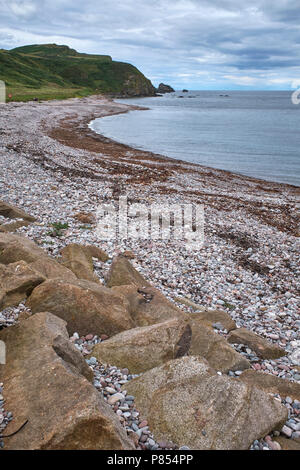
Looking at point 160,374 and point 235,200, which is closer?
point 160,374

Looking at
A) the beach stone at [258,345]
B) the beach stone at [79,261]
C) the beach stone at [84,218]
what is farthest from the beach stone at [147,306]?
the beach stone at [84,218]

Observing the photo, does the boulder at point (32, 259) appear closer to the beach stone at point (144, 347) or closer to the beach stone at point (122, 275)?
the beach stone at point (122, 275)

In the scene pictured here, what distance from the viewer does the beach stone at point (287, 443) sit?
17.3ft

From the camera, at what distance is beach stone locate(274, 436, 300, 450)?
528cm

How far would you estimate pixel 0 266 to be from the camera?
8.88 m

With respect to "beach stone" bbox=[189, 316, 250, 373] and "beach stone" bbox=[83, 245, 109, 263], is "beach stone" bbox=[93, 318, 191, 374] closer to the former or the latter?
"beach stone" bbox=[189, 316, 250, 373]

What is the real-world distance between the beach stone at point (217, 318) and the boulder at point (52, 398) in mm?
5082

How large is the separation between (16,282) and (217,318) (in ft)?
19.9

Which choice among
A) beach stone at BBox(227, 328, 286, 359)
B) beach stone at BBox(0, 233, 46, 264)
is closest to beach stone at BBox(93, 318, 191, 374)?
beach stone at BBox(227, 328, 286, 359)

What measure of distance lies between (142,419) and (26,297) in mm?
4295

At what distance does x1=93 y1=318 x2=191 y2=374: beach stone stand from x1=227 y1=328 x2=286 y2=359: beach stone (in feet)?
7.82

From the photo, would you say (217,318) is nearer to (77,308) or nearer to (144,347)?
(144,347)
